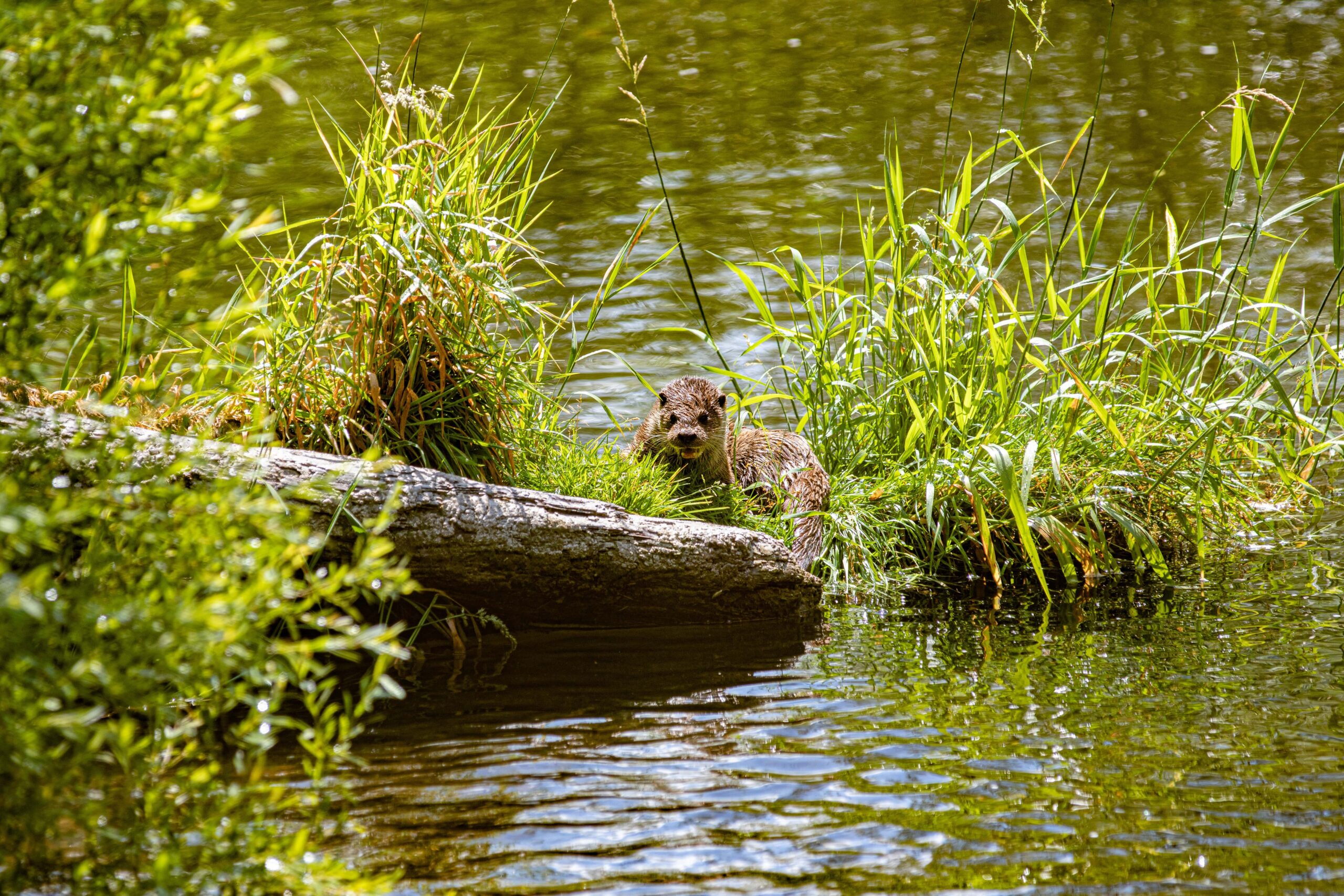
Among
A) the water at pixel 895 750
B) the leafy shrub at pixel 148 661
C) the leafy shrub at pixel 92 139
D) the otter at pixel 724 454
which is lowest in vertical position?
the water at pixel 895 750

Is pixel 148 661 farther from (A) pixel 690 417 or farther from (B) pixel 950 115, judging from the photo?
(B) pixel 950 115

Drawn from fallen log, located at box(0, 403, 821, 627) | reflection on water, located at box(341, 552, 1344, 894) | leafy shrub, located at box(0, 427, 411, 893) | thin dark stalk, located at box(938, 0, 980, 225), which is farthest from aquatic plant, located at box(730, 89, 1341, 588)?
leafy shrub, located at box(0, 427, 411, 893)

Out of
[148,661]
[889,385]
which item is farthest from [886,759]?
[889,385]

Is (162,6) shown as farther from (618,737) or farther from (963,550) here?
(963,550)

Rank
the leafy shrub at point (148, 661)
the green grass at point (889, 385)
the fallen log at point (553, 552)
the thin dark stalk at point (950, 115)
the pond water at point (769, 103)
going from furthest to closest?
the pond water at point (769, 103) → the thin dark stalk at point (950, 115) → the green grass at point (889, 385) → the fallen log at point (553, 552) → the leafy shrub at point (148, 661)

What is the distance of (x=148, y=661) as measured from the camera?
1912 millimetres

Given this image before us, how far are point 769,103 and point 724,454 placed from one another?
336 inches

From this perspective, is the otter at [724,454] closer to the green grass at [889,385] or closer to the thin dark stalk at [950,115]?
the green grass at [889,385]

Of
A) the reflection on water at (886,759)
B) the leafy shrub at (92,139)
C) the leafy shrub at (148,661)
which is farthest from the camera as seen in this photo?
the reflection on water at (886,759)

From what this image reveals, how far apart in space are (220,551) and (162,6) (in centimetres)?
104

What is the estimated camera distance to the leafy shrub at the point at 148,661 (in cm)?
184

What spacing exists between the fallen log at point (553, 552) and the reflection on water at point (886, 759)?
0.13 meters

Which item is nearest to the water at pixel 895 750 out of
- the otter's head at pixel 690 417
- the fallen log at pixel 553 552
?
the fallen log at pixel 553 552

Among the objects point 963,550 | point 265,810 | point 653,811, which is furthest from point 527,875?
point 963,550
